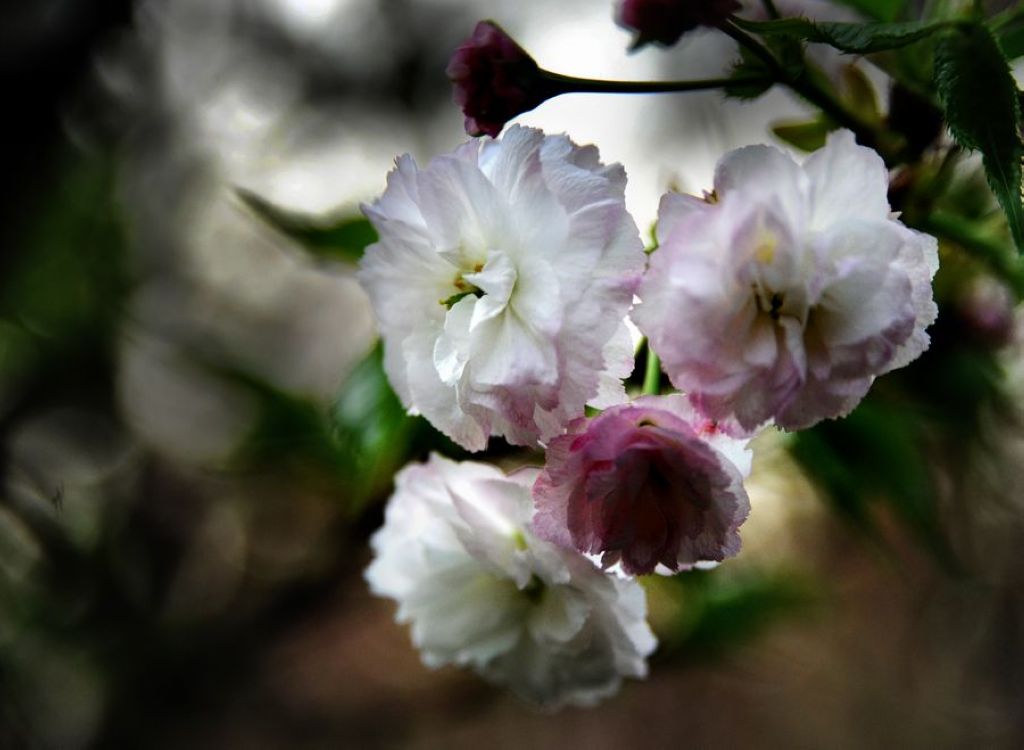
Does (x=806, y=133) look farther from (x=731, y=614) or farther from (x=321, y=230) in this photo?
(x=731, y=614)

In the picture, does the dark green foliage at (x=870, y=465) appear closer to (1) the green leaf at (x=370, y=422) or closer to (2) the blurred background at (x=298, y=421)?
(2) the blurred background at (x=298, y=421)

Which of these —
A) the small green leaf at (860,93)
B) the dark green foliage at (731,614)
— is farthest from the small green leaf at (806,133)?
the dark green foliage at (731,614)

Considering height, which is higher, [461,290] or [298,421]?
[461,290]

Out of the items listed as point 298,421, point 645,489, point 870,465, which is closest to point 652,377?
point 645,489

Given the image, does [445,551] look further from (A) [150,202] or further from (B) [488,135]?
(A) [150,202]

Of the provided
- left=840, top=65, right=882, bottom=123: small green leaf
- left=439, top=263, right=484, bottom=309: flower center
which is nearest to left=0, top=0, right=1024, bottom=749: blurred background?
left=840, top=65, right=882, bottom=123: small green leaf
